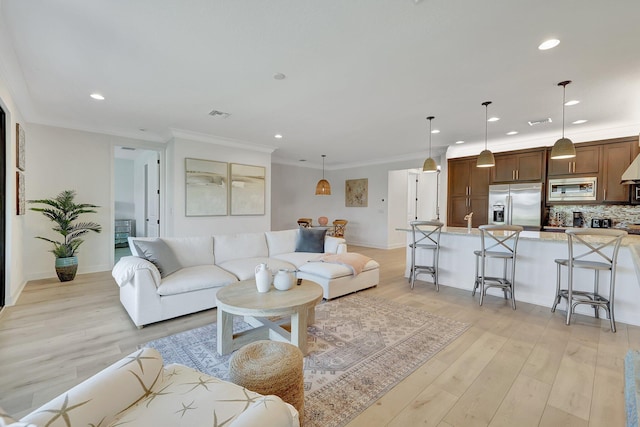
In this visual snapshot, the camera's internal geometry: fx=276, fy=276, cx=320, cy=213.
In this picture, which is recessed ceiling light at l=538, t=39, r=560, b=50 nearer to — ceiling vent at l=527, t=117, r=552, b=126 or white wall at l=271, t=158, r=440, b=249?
ceiling vent at l=527, t=117, r=552, b=126

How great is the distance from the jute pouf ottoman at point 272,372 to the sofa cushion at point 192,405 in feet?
0.84

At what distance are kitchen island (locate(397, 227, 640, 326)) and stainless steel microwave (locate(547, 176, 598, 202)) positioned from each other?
1713mm

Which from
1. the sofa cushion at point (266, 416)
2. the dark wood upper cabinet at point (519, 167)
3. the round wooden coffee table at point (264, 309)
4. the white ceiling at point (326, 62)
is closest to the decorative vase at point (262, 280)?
the round wooden coffee table at point (264, 309)

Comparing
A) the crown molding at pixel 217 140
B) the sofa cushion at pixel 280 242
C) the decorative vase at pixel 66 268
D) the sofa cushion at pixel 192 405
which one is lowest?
the decorative vase at pixel 66 268

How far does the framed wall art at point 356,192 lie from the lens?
27.1ft

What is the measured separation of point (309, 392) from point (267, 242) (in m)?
2.80

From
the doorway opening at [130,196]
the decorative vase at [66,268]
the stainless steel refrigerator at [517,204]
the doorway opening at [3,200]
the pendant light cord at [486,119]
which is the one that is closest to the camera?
the doorway opening at [3,200]

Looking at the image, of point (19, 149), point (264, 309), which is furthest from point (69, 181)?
point (264, 309)

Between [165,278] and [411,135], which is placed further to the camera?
[411,135]

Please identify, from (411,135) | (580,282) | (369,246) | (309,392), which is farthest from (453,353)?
(369,246)

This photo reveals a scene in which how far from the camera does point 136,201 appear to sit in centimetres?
811

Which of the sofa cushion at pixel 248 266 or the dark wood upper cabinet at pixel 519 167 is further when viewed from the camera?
the dark wood upper cabinet at pixel 519 167

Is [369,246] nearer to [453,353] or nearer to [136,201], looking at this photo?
[453,353]

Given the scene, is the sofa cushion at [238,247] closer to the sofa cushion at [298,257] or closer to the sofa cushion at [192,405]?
the sofa cushion at [298,257]
